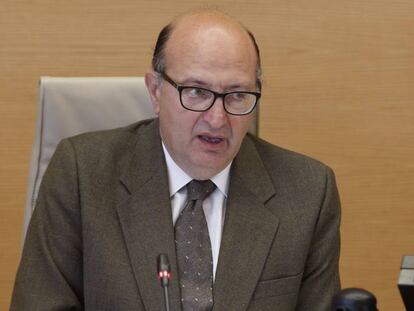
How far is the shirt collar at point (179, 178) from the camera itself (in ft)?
6.30

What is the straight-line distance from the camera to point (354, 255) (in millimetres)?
3104

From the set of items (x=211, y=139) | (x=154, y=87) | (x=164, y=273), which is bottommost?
(x=164, y=273)

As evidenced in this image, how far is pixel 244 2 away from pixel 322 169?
3.54 feet

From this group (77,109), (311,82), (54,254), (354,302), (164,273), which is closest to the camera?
(354,302)

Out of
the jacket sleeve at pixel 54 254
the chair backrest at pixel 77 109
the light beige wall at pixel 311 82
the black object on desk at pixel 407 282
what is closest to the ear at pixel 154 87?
the chair backrest at pixel 77 109

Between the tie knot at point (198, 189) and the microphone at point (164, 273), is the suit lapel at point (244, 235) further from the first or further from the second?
the microphone at point (164, 273)

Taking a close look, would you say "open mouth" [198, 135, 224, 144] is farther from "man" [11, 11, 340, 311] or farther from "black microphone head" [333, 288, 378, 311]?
"black microphone head" [333, 288, 378, 311]

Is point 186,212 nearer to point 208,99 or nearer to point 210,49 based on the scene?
point 208,99

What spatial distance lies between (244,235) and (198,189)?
14cm

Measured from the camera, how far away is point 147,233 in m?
1.83

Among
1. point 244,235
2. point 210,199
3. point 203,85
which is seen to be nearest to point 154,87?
point 203,85

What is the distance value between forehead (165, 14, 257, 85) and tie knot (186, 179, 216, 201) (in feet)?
0.81

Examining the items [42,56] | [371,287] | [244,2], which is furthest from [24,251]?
[371,287]

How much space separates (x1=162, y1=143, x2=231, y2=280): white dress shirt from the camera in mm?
1896
